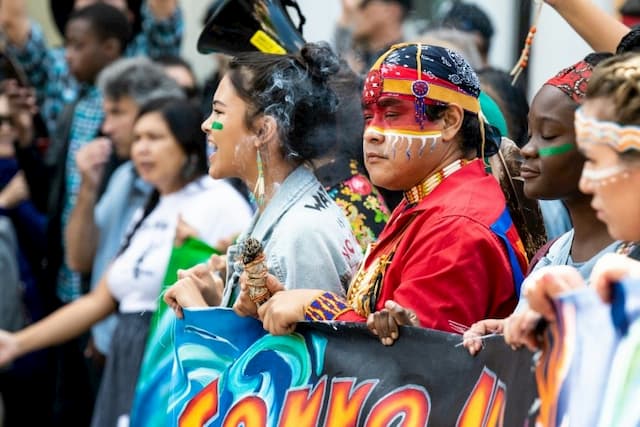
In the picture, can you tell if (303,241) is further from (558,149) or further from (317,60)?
(558,149)

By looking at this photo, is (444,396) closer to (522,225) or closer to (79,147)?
(522,225)

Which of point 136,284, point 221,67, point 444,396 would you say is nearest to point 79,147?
point 221,67

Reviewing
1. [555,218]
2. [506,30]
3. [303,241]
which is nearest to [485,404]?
[303,241]

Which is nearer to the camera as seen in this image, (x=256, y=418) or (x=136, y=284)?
(x=256, y=418)

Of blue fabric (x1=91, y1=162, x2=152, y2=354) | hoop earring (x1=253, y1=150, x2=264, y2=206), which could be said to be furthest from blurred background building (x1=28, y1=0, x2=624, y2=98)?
hoop earring (x1=253, y1=150, x2=264, y2=206)

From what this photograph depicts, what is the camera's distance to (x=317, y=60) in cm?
434

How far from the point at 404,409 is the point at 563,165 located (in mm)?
741

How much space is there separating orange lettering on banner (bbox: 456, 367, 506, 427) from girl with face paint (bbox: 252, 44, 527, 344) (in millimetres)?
316

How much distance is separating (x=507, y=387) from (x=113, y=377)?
134 inches

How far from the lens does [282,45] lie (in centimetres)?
488

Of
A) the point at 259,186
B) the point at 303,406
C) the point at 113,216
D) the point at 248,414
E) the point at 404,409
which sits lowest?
the point at 113,216

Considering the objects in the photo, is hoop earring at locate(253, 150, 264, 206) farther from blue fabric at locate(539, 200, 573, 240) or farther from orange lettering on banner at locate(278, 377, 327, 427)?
blue fabric at locate(539, 200, 573, 240)

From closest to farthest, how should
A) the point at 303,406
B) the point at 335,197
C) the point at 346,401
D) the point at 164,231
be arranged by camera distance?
1. the point at 346,401
2. the point at 303,406
3. the point at 335,197
4. the point at 164,231

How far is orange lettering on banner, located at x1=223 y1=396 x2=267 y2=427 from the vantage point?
377cm
